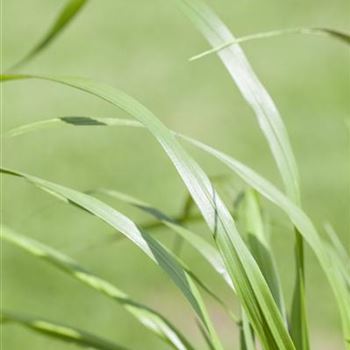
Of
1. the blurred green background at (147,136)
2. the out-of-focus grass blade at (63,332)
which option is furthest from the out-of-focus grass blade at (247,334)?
the blurred green background at (147,136)

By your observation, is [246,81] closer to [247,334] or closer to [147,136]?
[247,334]

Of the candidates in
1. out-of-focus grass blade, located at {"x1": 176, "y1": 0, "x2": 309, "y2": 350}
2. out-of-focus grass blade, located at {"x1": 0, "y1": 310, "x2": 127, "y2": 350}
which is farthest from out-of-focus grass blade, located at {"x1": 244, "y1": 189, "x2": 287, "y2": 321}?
out-of-focus grass blade, located at {"x1": 0, "y1": 310, "x2": 127, "y2": 350}

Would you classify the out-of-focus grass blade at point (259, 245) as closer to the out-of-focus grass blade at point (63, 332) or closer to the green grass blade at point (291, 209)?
the green grass blade at point (291, 209)

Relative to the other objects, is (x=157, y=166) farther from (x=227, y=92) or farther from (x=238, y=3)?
(x=238, y=3)

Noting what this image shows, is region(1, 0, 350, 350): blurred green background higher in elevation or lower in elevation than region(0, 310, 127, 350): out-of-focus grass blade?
higher

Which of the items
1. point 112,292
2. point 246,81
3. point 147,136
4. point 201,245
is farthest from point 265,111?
point 147,136

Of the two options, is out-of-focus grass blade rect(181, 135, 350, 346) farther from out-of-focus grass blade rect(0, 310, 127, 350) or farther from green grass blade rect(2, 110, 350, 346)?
out-of-focus grass blade rect(0, 310, 127, 350)
